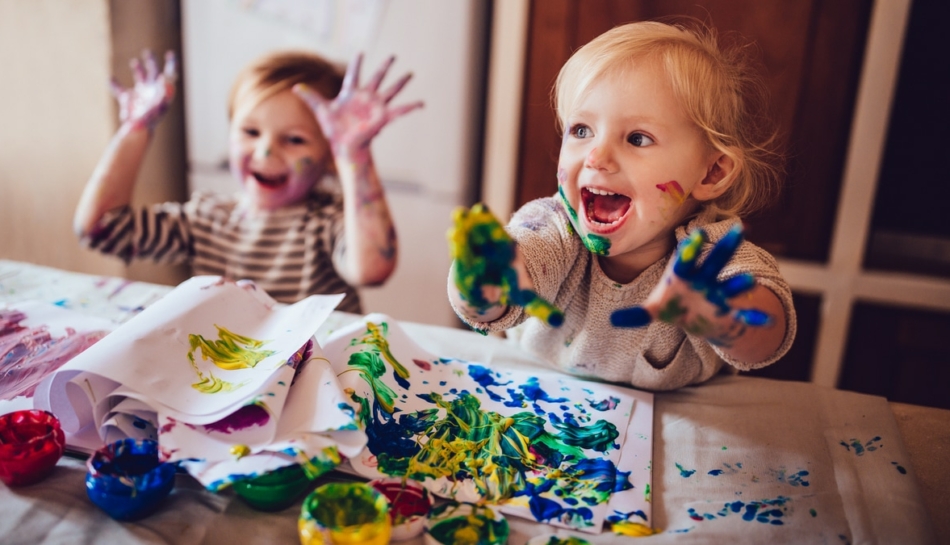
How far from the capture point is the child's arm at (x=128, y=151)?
138cm

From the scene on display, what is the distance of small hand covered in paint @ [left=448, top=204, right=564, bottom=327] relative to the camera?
60 centimetres

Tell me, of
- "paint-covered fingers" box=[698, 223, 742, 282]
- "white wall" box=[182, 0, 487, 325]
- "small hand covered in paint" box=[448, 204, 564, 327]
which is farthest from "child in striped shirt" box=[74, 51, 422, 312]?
"paint-covered fingers" box=[698, 223, 742, 282]

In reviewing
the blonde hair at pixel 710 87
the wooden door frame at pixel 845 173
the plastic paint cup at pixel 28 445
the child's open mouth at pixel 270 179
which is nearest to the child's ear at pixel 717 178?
the blonde hair at pixel 710 87

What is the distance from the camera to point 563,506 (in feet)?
2.06

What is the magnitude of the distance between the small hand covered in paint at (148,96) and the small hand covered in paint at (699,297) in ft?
3.77

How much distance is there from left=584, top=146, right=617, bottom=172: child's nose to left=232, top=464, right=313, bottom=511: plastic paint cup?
44 centimetres

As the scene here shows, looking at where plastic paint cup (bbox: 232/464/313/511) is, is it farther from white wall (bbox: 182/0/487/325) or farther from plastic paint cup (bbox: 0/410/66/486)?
white wall (bbox: 182/0/487/325)

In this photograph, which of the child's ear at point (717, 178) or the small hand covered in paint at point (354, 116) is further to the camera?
the small hand covered in paint at point (354, 116)

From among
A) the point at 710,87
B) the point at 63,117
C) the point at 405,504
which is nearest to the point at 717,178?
the point at 710,87

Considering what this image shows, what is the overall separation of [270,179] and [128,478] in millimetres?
891

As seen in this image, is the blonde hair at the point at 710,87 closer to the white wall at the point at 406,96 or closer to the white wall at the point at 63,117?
the white wall at the point at 406,96

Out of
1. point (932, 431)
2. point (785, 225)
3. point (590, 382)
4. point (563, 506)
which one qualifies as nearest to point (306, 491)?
point (563, 506)

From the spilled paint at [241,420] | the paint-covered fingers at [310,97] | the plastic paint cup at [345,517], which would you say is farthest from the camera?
the paint-covered fingers at [310,97]

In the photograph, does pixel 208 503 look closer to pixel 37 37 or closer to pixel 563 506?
pixel 563 506
